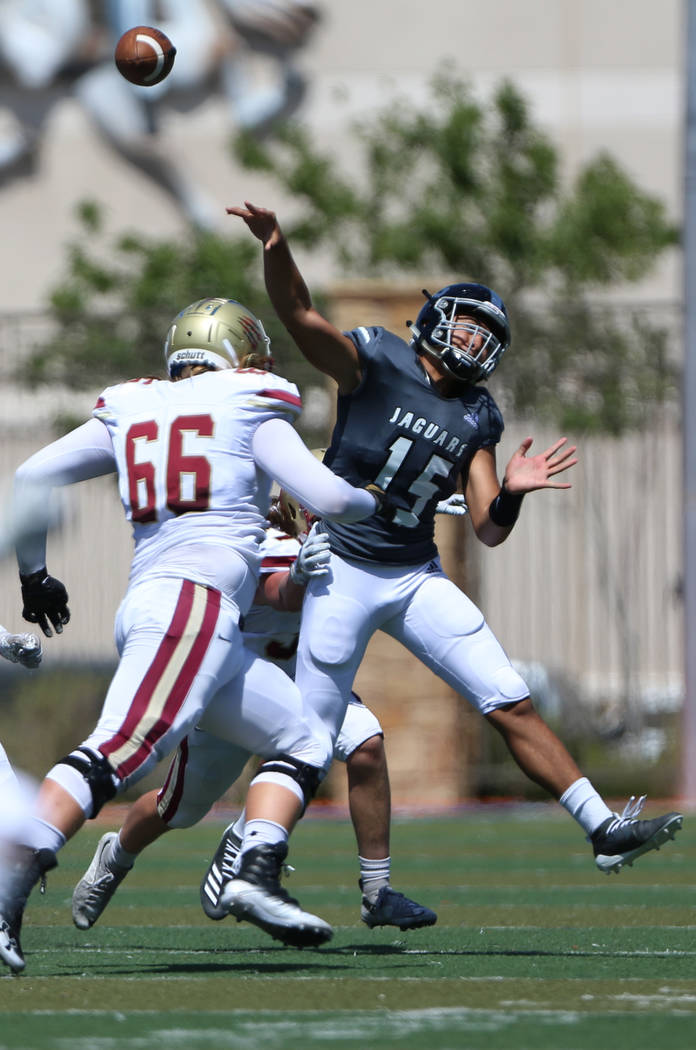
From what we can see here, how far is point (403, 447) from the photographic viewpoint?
5.85 meters

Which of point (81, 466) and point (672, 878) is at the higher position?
point (81, 466)

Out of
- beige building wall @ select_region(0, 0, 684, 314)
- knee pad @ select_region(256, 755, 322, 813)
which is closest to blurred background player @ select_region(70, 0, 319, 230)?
beige building wall @ select_region(0, 0, 684, 314)

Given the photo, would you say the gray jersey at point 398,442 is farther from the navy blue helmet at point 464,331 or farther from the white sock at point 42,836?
the white sock at point 42,836

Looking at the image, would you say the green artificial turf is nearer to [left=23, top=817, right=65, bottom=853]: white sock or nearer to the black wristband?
[left=23, top=817, right=65, bottom=853]: white sock

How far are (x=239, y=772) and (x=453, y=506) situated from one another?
1016mm

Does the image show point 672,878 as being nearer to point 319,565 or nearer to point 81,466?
point 319,565

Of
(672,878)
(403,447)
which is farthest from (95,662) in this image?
(403,447)

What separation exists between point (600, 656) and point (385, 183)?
256 inches

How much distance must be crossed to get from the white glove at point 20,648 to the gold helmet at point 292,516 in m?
1.19

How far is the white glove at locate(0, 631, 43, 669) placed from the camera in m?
5.26

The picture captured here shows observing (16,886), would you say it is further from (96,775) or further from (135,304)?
(135,304)

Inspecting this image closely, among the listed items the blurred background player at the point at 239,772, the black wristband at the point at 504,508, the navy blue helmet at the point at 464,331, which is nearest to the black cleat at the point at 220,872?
the blurred background player at the point at 239,772

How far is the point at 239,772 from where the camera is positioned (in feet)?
19.1

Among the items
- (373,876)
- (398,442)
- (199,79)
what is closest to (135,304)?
(199,79)
